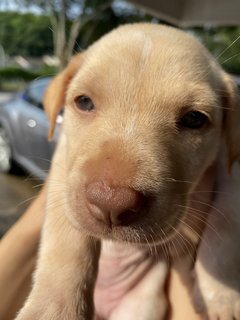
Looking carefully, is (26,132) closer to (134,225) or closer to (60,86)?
(60,86)

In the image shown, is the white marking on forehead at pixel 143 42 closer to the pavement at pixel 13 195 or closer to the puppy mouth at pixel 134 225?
the puppy mouth at pixel 134 225

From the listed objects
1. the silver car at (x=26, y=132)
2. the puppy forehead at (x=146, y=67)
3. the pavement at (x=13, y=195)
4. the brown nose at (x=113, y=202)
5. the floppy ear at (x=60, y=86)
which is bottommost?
the pavement at (x=13, y=195)

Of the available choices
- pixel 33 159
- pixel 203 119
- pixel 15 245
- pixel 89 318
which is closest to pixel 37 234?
pixel 15 245

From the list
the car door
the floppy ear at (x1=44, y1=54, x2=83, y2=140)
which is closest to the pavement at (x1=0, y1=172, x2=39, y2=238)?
the car door

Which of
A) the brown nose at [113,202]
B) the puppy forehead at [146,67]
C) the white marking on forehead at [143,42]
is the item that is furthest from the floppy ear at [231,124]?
the brown nose at [113,202]

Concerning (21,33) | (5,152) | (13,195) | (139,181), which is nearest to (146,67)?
(139,181)
